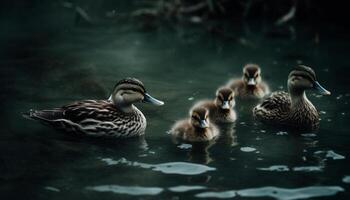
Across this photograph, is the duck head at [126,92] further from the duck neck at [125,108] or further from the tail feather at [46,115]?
the tail feather at [46,115]

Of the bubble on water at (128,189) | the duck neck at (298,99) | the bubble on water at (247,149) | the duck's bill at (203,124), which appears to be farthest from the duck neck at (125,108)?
the duck neck at (298,99)

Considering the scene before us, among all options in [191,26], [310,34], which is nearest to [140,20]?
[191,26]

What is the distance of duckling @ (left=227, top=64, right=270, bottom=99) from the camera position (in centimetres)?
938

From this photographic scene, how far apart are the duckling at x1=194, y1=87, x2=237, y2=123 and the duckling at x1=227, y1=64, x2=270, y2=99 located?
1.06m

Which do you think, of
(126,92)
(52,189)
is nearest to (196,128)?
(126,92)

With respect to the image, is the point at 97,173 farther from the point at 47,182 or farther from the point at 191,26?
the point at 191,26

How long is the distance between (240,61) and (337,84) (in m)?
2.00

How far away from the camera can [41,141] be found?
739 centimetres

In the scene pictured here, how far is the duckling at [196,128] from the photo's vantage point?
24.5 ft

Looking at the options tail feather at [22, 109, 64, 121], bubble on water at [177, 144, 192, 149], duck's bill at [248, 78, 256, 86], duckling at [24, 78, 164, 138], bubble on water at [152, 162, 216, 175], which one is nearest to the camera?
bubble on water at [152, 162, 216, 175]

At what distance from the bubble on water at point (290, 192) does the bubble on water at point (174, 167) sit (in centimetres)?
63

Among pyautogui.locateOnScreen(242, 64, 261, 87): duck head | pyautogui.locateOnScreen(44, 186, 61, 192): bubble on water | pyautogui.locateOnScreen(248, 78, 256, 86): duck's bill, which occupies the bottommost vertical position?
pyautogui.locateOnScreen(44, 186, 61, 192): bubble on water

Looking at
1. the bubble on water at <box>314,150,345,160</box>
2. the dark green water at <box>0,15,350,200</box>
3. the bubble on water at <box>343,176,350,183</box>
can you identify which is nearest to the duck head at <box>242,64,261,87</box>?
the dark green water at <box>0,15,350,200</box>

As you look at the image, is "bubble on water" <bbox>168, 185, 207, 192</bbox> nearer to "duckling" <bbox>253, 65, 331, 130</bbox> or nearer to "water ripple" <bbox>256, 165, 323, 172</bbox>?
"water ripple" <bbox>256, 165, 323, 172</bbox>
